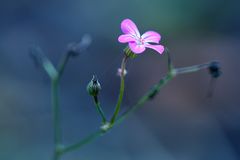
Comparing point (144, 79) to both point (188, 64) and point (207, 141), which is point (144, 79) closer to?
point (188, 64)

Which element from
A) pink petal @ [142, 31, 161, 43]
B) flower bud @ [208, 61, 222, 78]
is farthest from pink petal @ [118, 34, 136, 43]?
flower bud @ [208, 61, 222, 78]

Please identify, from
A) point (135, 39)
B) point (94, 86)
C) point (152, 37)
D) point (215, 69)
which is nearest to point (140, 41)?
point (135, 39)

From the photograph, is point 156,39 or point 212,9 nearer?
point 156,39

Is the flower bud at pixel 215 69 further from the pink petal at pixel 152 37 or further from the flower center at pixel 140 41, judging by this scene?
the flower center at pixel 140 41

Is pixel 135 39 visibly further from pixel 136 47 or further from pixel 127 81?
pixel 127 81

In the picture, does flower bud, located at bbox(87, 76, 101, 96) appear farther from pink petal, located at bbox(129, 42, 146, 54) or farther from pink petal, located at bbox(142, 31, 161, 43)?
pink petal, located at bbox(142, 31, 161, 43)

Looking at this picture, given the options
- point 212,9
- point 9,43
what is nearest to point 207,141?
point 212,9

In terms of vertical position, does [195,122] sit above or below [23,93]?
below
